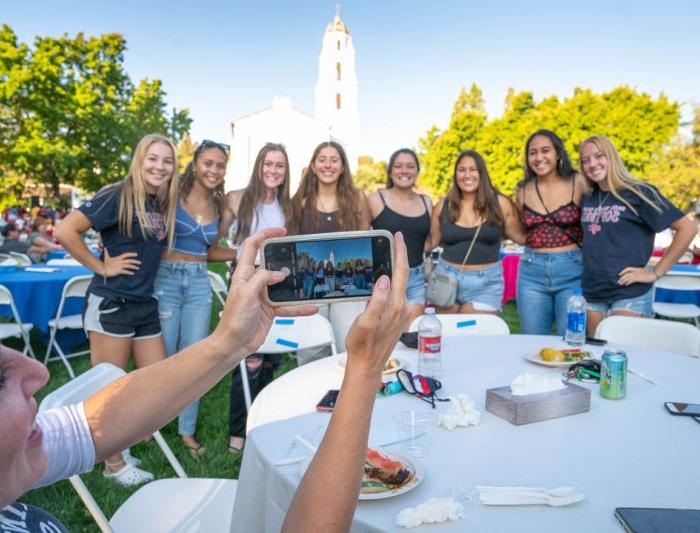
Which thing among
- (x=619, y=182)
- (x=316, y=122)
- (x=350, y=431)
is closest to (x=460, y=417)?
(x=350, y=431)

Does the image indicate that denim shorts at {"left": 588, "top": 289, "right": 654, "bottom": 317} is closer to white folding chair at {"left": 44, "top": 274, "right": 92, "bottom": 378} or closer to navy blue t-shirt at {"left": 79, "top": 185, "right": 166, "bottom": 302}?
navy blue t-shirt at {"left": 79, "top": 185, "right": 166, "bottom": 302}

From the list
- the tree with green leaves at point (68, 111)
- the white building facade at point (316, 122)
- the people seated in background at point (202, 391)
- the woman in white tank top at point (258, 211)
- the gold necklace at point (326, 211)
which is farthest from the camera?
the white building facade at point (316, 122)

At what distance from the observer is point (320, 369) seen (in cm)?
210

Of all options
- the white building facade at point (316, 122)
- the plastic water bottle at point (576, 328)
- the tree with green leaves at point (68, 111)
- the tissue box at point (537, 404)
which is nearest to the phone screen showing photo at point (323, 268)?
the tissue box at point (537, 404)

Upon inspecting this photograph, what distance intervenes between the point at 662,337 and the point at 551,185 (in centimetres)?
135

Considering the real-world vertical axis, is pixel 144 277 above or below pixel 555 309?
above

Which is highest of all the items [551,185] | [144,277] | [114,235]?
[551,185]

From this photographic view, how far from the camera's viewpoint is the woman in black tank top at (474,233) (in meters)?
3.64

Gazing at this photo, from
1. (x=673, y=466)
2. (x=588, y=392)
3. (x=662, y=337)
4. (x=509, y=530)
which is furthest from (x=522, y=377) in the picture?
(x=662, y=337)

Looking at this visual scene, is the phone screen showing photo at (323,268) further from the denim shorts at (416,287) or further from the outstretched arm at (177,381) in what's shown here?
the denim shorts at (416,287)

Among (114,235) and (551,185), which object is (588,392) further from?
(114,235)

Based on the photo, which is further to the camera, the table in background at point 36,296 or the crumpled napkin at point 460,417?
the table in background at point 36,296

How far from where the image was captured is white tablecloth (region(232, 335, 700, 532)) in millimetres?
1052

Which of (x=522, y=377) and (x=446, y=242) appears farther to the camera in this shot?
(x=446, y=242)
